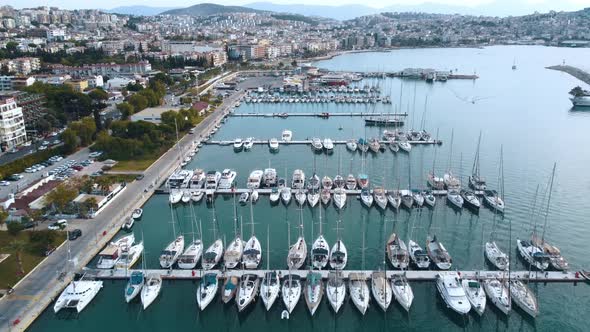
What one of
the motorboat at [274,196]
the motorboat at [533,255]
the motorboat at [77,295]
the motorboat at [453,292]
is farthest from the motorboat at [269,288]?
the motorboat at [533,255]

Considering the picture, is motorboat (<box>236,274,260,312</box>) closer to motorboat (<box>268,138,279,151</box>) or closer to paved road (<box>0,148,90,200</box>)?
paved road (<box>0,148,90,200</box>)

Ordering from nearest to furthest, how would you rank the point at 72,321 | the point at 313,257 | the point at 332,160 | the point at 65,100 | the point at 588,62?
the point at 72,321, the point at 313,257, the point at 332,160, the point at 65,100, the point at 588,62

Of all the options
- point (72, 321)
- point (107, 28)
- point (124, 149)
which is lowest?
point (72, 321)

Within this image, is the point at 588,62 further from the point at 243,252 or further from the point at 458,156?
the point at 243,252

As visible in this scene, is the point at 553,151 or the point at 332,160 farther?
the point at 553,151

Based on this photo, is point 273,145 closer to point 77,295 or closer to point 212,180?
point 212,180

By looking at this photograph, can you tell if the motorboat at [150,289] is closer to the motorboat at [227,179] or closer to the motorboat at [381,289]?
the motorboat at [381,289]

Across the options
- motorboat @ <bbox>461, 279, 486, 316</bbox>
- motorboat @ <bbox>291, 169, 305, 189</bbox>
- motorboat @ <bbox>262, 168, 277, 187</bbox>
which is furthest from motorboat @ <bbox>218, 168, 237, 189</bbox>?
motorboat @ <bbox>461, 279, 486, 316</bbox>

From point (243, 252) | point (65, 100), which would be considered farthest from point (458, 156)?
point (65, 100)

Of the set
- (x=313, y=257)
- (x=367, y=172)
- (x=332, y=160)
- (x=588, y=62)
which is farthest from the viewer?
(x=588, y=62)
